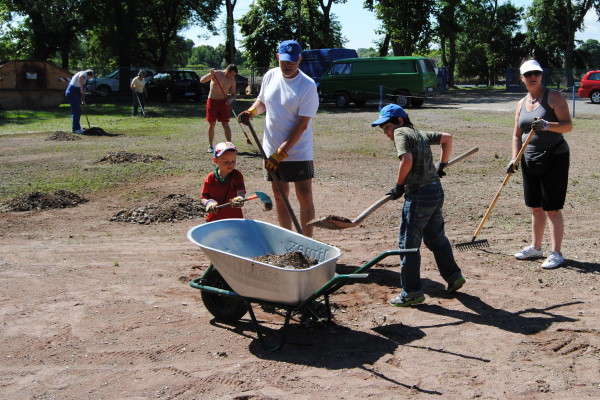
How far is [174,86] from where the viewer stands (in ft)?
100

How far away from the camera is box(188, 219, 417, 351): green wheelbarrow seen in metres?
4.34

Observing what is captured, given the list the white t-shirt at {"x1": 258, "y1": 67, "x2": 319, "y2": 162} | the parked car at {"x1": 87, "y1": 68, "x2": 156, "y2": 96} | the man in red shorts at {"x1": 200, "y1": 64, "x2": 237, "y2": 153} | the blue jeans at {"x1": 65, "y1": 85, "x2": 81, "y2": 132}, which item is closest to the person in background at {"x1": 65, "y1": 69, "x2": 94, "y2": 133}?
the blue jeans at {"x1": 65, "y1": 85, "x2": 81, "y2": 132}

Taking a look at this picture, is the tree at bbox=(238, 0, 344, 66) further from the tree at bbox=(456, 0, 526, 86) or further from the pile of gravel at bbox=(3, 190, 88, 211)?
the pile of gravel at bbox=(3, 190, 88, 211)

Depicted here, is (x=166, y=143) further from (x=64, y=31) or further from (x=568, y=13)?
(x=568, y=13)

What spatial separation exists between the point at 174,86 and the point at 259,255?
87.1 feet

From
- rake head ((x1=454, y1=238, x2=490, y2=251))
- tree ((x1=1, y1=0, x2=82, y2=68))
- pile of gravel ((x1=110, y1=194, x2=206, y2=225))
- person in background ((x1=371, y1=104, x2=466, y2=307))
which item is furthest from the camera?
tree ((x1=1, y1=0, x2=82, y2=68))

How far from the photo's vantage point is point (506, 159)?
487 inches

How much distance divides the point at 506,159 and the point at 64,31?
29938 mm

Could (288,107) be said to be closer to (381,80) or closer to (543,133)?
(543,133)

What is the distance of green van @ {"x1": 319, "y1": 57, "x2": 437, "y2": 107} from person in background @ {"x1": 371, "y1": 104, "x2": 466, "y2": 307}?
19984 millimetres

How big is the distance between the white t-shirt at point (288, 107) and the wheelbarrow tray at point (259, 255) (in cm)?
99

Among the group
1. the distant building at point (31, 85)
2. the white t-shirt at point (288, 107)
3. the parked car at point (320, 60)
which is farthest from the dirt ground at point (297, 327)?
the parked car at point (320, 60)

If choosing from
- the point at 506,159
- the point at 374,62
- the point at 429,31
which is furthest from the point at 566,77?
the point at 506,159

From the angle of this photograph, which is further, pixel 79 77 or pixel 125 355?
pixel 79 77
